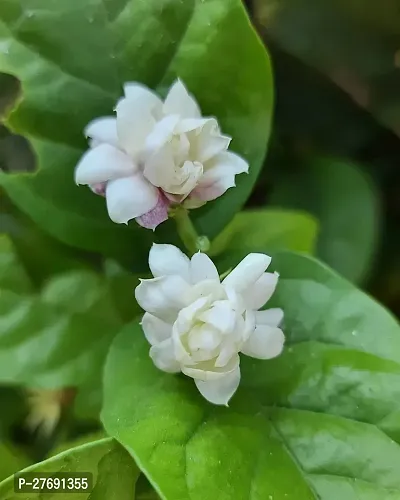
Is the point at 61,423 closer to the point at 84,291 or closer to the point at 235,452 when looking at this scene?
the point at 84,291

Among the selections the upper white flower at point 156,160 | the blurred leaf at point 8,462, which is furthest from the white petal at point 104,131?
the blurred leaf at point 8,462

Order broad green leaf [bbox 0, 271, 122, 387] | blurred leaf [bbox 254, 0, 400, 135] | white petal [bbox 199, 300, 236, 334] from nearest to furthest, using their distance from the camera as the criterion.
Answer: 1. white petal [bbox 199, 300, 236, 334]
2. broad green leaf [bbox 0, 271, 122, 387]
3. blurred leaf [bbox 254, 0, 400, 135]

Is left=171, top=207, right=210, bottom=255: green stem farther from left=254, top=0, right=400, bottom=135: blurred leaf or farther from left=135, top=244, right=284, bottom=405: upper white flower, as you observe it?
left=254, top=0, right=400, bottom=135: blurred leaf

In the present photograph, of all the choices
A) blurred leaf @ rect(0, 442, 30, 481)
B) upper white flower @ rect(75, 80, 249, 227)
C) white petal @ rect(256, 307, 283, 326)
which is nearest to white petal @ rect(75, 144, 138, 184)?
upper white flower @ rect(75, 80, 249, 227)

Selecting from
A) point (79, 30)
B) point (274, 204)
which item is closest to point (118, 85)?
point (79, 30)

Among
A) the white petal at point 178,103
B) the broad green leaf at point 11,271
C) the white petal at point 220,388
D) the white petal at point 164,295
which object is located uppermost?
the white petal at point 178,103

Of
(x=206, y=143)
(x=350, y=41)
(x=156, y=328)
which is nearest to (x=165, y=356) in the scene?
(x=156, y=328)

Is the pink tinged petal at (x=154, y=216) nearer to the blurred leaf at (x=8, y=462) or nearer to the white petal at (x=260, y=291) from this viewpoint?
the white petal at (x=260, y=291)

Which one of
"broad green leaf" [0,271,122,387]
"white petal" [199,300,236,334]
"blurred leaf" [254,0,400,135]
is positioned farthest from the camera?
"blurred leaf" [254,0,400,135]
